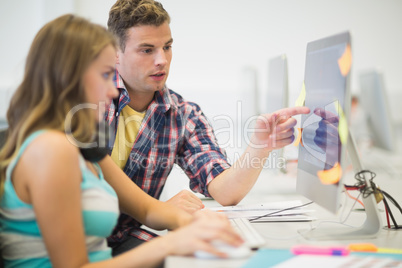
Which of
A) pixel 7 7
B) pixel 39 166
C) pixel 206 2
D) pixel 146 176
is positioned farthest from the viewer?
pixel 206 2

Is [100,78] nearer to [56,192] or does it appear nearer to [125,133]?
[56,192]

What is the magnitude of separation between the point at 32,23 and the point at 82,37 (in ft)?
8.77

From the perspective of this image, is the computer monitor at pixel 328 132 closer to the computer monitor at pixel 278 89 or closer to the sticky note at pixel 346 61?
the sticky note at pixel 346 61

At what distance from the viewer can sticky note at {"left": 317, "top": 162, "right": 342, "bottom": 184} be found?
1067mm

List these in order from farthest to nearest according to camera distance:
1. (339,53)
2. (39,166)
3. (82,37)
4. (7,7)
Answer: (7,7) → (339,53) → (82,37) → (39,166)

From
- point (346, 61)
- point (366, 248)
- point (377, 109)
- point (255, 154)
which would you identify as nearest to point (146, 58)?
point (255, 154)

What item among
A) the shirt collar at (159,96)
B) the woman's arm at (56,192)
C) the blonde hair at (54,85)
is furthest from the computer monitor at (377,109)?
the woman's arm at (56,192)

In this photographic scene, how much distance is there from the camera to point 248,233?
1.08 m

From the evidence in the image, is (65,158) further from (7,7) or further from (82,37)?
(7,7)

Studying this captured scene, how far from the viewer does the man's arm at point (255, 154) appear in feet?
4.33

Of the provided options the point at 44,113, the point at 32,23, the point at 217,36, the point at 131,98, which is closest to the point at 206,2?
the point at 217,36

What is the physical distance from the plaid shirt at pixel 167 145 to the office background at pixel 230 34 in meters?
1.67

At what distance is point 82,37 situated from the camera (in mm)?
950

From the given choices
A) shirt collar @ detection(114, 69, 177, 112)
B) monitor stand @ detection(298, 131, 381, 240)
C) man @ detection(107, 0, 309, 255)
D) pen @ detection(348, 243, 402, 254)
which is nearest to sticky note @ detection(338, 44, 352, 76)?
monitor stand @ detection(298, 131, 381, 240)
